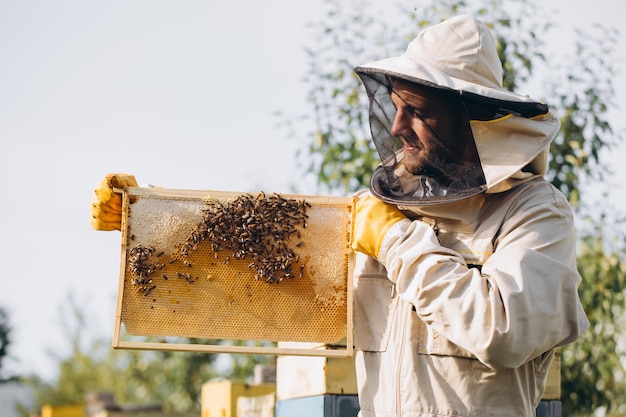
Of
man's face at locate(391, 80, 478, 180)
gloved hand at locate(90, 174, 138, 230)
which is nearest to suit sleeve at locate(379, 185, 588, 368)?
man's face at locate(391, 80, 478, 180)

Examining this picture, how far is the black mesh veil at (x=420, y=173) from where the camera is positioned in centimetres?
323

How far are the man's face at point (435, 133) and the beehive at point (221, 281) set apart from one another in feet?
1.21

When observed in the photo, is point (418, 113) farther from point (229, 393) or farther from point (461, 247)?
point (229, 393)

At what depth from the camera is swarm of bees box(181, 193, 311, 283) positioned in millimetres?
3527

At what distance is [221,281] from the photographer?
11.7ft

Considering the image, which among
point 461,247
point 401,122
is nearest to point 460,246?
point 461,247

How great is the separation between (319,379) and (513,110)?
201 centimetres

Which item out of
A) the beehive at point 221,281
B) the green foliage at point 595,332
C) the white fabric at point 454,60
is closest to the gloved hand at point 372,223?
the beehive at point 221,281

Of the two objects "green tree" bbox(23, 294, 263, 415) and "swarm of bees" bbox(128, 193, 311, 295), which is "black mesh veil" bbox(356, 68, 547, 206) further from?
"green tree" bbox(23, 294, 263, 415)

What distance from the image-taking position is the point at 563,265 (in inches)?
121

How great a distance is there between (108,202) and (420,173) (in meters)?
1.26

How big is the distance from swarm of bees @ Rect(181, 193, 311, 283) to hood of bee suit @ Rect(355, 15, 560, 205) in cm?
39

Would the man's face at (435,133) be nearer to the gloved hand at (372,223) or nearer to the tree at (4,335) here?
the gloved hand at (372,223)

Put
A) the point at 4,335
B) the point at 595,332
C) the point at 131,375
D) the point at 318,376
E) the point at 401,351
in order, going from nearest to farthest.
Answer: the point at 401,351, the point at 318,376, the point at 595,332, the point at 131,375, the point at 4,335
